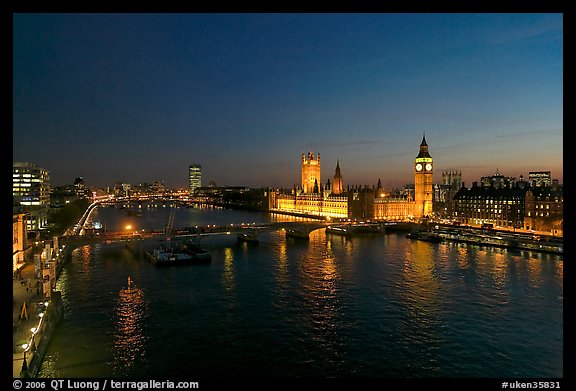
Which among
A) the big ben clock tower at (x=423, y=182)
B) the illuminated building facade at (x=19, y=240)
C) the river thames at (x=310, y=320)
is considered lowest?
the river thames at (x=310, y=320)

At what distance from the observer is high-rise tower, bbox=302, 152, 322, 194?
65.8 m

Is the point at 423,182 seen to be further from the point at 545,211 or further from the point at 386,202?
the point at 545,211

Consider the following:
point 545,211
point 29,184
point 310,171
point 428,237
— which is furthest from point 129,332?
point 310,171

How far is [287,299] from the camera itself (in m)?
13.2

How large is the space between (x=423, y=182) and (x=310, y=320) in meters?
38.5

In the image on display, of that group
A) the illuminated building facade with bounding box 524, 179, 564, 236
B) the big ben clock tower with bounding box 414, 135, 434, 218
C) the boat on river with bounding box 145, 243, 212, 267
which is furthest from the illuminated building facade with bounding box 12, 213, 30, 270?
the big ben clock tower with bounding box 414, 135, 434, 218

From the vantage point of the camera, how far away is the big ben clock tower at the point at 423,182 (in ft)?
152

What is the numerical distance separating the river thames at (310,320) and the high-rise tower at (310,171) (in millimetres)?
46064

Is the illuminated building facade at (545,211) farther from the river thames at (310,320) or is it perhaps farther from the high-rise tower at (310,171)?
the high-rise tower at (310,171)

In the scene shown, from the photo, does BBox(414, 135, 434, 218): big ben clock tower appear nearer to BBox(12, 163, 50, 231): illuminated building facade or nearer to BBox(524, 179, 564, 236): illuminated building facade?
BBox(524, 179, 564, 236): illuminated building facade

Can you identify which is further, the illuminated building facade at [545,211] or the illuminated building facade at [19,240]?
the illuminated building facade at [545,211]

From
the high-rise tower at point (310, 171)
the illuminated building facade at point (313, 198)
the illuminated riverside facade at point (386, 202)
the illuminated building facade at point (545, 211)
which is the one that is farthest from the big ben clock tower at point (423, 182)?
the high-rise tower at point (310, 171)

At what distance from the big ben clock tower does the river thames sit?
26618mm
